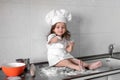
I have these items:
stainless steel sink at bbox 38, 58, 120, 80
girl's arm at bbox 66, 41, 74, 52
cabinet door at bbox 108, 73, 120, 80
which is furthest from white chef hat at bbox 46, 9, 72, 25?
cabinet door at bbox 108, 73, 120, 80

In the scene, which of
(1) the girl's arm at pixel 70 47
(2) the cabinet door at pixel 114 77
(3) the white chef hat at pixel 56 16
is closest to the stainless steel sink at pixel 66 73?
(2) the cabinet door at pixel 114 77

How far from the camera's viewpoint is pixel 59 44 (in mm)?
1229

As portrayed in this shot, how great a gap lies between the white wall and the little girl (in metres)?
0.10

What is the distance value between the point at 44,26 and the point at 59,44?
18 centimetres

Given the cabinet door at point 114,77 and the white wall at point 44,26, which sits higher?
the white wall at point 44,26

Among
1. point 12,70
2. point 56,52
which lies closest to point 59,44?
point 56,52

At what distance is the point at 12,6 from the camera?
1.18 m

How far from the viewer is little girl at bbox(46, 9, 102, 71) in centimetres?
120

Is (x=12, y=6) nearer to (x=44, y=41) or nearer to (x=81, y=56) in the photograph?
(x=44, y=41)

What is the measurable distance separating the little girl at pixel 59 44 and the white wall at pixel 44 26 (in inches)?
3.8

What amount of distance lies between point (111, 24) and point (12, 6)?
891 mm

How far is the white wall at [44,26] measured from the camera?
119 centimetres

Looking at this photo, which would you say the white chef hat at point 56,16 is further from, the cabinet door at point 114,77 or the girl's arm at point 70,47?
the cabinet door at point 114,77

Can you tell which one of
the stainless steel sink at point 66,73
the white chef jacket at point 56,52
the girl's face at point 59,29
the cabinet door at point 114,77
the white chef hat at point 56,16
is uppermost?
the white chef hat at point 56,16
